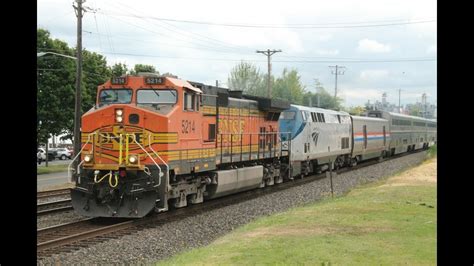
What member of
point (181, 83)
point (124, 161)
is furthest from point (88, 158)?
point (181, 83)

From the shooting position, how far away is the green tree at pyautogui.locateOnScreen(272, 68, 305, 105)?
10299 cm

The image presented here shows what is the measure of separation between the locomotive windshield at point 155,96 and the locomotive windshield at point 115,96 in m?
0.31

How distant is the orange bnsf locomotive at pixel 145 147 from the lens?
48.7 feet

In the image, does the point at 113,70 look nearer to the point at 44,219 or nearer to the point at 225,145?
the point at 225,145

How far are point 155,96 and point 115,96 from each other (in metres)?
1.15

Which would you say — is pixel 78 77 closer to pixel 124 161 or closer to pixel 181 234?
pixel 124 161

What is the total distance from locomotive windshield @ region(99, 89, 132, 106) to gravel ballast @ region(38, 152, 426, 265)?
12.2 feet

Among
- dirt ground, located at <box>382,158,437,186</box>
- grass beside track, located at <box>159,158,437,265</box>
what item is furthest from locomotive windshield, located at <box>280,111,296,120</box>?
grass beside track, located at <box>159,158,437,265</box>

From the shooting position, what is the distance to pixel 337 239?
11.2 metres

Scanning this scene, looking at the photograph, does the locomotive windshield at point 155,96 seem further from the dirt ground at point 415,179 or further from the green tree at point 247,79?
the green tree at point 247,79

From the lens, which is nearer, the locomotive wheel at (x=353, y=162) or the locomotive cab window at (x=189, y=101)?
Answer: the locomotive cab window at (x=189, y=101)

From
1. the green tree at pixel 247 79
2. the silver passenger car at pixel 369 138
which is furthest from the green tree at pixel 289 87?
the silver passenger car at pixel 369 138

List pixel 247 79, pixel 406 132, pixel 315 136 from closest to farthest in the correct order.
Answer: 1. pixel 315 136
2. pixel 406 132
3. pixel 247 79

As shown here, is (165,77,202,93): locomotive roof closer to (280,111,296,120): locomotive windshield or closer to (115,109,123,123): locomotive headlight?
(115,109,123,123): locomotive headlight
